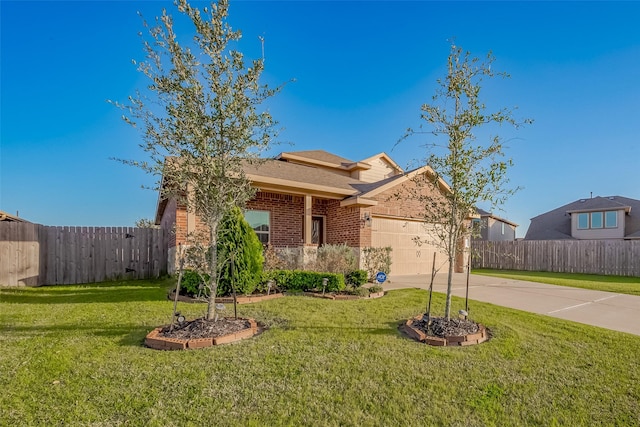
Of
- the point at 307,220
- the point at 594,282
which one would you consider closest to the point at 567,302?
the point at 594,282

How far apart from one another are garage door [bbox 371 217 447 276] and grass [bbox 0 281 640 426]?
22.1ft

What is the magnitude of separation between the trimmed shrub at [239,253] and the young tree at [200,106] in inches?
82.0

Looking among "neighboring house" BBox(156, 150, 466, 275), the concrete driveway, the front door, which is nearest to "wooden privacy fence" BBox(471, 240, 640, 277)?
"neighboring house" BBox(156, 150, 466, 275)

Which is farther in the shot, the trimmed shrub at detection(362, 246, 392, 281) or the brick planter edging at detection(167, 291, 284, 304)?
the trimmed shrub at detection(362, 246, 392, 281)

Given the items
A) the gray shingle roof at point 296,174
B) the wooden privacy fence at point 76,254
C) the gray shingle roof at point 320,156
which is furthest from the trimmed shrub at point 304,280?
the gray shingle roof at point 320,156

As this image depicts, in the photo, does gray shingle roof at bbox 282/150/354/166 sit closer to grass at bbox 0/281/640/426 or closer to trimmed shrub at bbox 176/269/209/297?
trimmed shrub at bbox 176/269/209/297

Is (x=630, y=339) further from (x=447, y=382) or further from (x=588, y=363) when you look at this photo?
(x=447, y=382)

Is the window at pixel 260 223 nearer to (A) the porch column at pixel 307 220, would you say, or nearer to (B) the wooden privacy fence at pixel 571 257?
(A) the porch column at pixel 307 220

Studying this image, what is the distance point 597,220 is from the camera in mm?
26172

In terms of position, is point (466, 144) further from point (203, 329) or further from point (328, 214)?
point (328, 214)

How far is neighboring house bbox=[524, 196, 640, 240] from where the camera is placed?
24938 mm

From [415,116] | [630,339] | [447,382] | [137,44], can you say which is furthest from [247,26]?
[630,339]

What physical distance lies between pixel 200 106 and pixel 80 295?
6.47 metres

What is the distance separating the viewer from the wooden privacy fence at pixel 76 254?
9.44m
